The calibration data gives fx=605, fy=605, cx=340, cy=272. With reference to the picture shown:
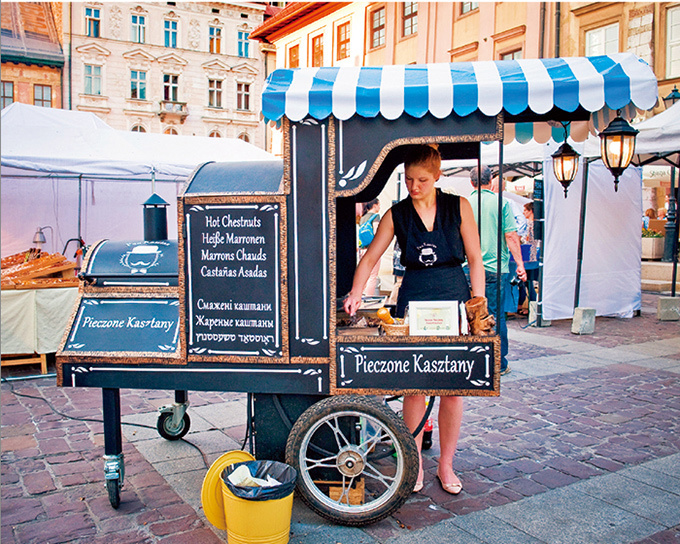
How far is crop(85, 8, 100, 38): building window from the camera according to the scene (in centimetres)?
4019

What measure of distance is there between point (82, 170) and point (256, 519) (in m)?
6.54

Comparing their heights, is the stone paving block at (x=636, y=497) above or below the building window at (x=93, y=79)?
below

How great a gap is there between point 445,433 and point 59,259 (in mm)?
5598

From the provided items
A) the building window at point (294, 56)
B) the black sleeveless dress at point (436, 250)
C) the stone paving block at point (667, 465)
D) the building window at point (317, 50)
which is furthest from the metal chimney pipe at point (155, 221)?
the building window at point (294, 56)

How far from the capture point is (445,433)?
11.7ft

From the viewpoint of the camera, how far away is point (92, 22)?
1599 inches

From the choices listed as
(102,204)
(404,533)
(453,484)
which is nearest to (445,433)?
(453,484)

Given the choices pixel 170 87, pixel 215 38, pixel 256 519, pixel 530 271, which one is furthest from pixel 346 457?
pixel 215 38

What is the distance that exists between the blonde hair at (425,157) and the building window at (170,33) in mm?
43975

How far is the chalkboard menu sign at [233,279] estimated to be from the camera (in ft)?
10.3

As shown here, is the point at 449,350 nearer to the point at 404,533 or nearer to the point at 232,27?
the point at 404,533

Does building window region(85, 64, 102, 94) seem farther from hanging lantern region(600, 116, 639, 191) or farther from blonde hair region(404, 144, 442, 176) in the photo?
blonde hair region(404, 144, 442, 176)

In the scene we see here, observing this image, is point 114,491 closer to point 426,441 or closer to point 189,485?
point 189,485

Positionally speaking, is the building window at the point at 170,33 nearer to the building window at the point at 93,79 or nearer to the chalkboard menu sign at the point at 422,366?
the building window at the point at 93,79
